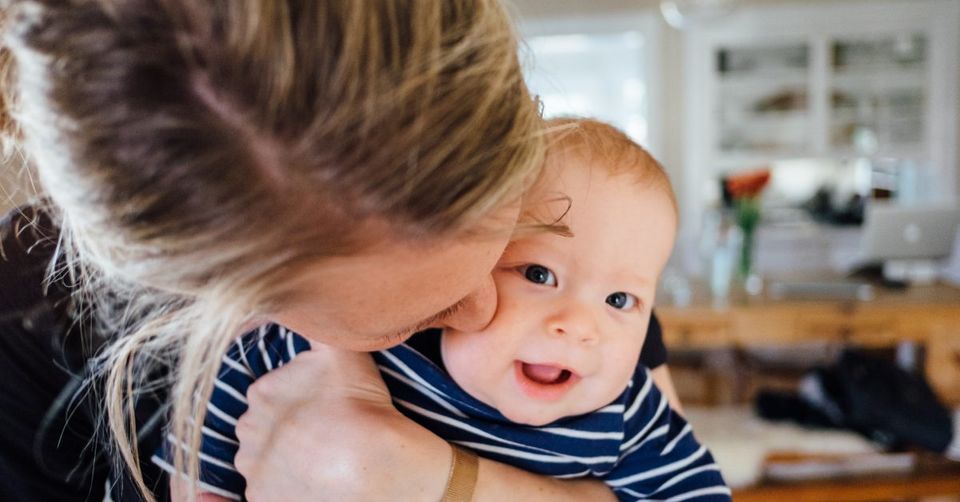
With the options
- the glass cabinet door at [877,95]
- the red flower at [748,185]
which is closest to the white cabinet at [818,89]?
the glass cabinet door at [877,95]

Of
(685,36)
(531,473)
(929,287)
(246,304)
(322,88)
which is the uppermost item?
(685,36)

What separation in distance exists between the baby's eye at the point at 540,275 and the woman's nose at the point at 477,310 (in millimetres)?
64

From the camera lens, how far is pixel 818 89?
5402 millimetres

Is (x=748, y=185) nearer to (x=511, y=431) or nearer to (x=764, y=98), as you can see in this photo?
(x=511, y=431)

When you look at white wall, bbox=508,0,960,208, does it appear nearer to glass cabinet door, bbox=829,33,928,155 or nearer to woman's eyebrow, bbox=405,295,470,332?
glass cabinet door, bbox=829,33,928,155

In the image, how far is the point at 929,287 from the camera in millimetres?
2658

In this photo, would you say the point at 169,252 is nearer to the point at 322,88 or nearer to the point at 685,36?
the point at 322,88

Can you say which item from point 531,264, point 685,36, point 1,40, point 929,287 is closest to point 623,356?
point 531,264

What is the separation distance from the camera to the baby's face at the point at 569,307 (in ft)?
2.28

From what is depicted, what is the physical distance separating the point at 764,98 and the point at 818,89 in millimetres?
395

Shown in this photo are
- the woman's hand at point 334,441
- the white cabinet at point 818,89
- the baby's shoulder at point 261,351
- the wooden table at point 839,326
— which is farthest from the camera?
the white cabinet at point 818,89

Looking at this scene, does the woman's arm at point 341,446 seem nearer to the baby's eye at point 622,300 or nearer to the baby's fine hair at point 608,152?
the baby's eye at point 622,300

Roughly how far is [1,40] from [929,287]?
2.99m

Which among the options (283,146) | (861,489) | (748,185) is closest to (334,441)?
(283,146)
